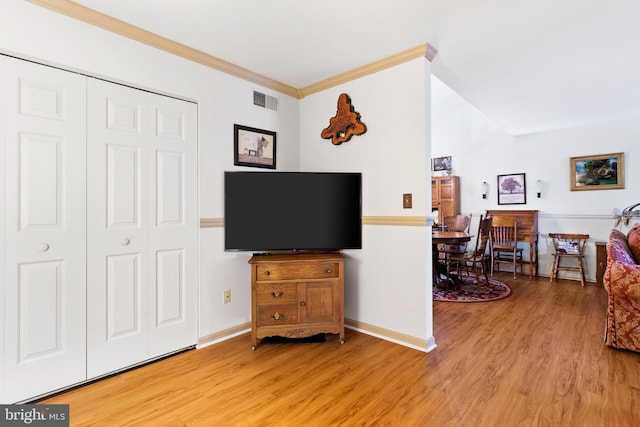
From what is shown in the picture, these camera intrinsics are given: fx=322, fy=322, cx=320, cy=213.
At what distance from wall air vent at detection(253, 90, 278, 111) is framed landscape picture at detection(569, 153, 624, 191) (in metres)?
4.99

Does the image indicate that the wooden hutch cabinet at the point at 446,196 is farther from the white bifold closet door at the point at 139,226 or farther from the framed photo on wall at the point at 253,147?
the white bifold closet door at the point at 139,226

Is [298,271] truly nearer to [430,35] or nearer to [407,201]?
[407,201]

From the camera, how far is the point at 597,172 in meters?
5.03

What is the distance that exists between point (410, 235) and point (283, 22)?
6.24 ft

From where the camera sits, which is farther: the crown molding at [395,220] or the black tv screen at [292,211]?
the black tv screen at [292,211]

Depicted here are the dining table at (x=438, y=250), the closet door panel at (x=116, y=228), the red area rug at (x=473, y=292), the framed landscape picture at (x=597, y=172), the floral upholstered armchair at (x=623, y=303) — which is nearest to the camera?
the closet door panel at (x=116, y=228)

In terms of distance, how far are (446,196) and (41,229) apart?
5998mm

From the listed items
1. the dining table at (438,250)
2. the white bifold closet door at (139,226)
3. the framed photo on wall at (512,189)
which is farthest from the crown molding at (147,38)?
the framed photo on wall at (512,189)

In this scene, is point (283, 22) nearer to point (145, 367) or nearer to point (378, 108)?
point (378, 108)

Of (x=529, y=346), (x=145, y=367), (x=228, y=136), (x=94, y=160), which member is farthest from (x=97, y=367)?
(x=529, y=346)

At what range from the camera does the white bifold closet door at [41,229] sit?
1.88 m

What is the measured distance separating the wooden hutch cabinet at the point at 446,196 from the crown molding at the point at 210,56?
12.7 ft

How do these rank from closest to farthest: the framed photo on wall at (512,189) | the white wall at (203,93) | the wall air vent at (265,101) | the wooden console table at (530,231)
A: 1. the white wall at (203,93)
2. the wall air vent at (265,101)
3. the wooden console table at (530,231)
4. the framed photo on wall at (512,189)

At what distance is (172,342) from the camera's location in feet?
8.43
